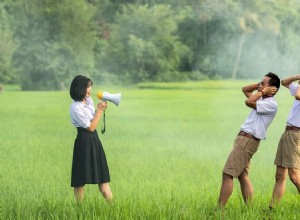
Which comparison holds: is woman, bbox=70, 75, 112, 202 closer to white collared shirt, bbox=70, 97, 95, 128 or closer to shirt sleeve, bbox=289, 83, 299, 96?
white collared shirt, bbox=70, 97, 95, 128

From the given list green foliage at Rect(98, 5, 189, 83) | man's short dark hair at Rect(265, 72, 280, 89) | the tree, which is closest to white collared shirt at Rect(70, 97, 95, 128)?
man's short dark hair at Rect(265, 72, 280, 89)

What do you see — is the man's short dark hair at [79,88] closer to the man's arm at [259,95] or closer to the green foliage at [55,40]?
the man's arm at [259,95]

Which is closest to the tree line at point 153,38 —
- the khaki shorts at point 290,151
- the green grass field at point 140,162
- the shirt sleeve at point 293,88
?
the green grass field at point 140,162

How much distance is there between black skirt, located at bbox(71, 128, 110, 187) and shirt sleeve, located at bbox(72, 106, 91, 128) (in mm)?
65

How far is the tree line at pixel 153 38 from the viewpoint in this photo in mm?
18359

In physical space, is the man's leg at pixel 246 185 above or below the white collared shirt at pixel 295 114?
below

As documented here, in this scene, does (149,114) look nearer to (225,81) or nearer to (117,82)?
(117,82)

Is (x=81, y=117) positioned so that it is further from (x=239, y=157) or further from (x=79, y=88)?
(x=239, y=157)

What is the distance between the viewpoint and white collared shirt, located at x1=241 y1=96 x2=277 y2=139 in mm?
5973

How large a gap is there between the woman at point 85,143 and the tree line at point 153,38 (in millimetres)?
11690

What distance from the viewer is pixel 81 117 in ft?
19.4

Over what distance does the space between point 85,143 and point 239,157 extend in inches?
43.6

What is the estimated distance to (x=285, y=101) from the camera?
2133cm

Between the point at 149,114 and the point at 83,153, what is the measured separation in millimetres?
10201
